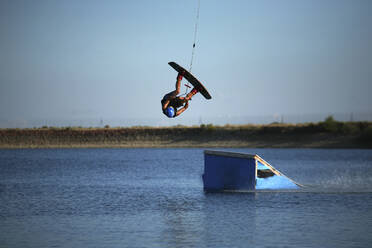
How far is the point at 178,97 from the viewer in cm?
1823

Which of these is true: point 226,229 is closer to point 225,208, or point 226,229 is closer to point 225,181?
point 225,208

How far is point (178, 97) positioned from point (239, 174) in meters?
9.20

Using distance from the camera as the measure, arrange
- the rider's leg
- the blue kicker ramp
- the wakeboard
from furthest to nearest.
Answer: the blue kicker ramp → the rider's leg → the wakeboard

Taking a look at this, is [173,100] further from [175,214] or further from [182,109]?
[175,214]

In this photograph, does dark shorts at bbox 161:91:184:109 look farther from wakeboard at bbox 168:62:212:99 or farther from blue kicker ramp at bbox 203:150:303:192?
blue kicker ramp at bbox 203:150:303:192

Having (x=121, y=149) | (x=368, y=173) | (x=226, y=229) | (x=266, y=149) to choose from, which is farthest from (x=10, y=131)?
(x=226, y=229)

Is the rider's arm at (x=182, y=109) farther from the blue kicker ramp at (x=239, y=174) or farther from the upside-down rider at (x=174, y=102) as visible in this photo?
the blue kicker ramp at (x=239, y=174)

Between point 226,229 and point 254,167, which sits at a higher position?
point 254,167

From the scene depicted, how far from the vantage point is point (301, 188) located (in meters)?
28.5

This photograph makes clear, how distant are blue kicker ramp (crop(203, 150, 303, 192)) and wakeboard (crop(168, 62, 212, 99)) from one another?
800 cm

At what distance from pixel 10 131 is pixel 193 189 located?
61922 mm

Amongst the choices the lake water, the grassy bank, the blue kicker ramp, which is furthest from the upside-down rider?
the grassy bank

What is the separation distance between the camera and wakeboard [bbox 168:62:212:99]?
1800 cm

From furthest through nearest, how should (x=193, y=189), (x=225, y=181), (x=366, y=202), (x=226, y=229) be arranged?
(x=193, y=189) < (x=225, y=181) < (x=366, y=202) < (x=226, y=229)
